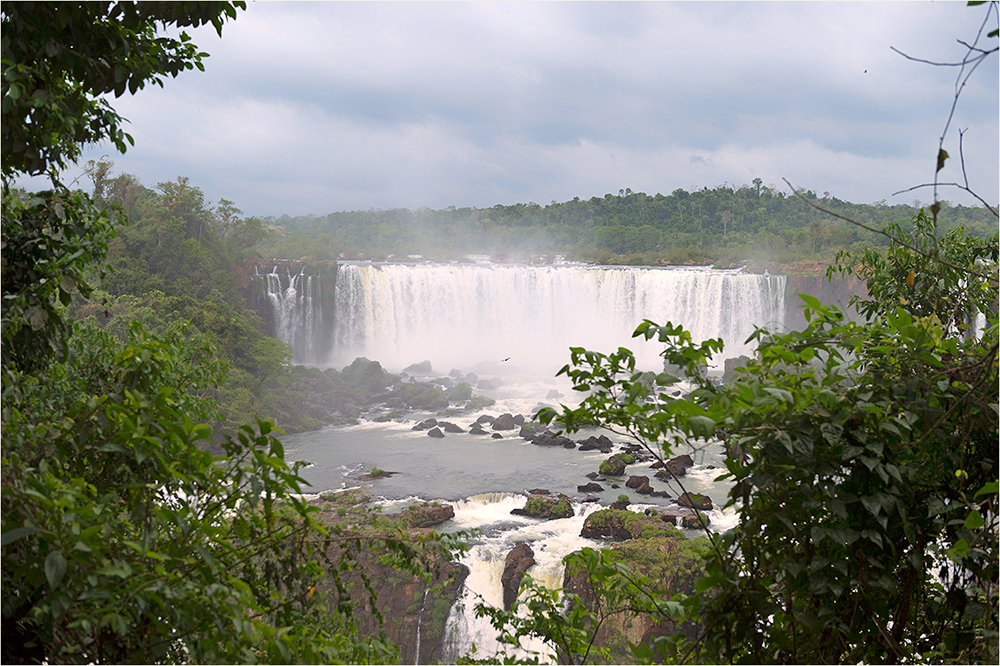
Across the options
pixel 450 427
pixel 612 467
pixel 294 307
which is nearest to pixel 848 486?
pixel 612 467

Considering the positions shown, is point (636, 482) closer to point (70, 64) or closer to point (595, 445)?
point (595, 445)

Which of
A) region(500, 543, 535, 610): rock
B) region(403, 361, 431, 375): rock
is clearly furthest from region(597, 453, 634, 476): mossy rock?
region(403, 361, 431, 375): rock

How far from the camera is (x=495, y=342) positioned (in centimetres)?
2191

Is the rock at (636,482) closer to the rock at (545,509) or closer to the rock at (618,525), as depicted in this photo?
the rock at (545,509)

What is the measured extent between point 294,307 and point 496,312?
5925 mm

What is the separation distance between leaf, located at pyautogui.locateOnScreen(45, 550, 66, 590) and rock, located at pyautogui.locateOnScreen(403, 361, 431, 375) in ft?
62.7

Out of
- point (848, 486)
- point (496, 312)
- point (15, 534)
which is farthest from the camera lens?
point (496, 312)

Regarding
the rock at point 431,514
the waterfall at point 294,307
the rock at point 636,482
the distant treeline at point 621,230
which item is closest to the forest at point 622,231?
the distant treeline at point 621,230

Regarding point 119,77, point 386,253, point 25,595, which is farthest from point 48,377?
point 386,253

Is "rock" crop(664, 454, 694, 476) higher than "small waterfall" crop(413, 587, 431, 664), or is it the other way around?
"rock" crop(664, 454, 694, 476)

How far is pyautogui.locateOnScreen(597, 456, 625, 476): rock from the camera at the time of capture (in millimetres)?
10328

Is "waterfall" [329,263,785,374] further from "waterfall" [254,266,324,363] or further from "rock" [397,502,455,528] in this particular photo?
"rock" [397,502,455,528]

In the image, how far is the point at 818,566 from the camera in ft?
4.26

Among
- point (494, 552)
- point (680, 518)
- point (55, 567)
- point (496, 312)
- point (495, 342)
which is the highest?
point (55, 567)
